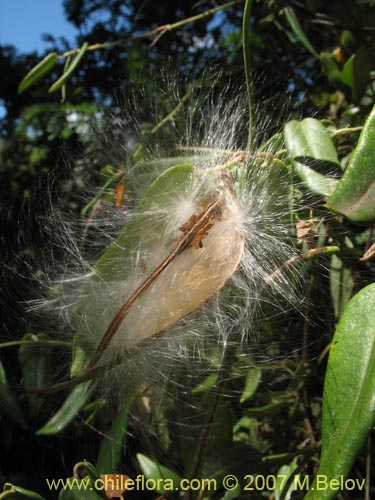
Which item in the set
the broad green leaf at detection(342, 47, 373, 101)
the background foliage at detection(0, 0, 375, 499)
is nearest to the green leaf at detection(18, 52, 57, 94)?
the background foliage at detection(0, 0, 375, 499)

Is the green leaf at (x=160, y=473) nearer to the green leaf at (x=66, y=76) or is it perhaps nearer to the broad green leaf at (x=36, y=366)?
the broad green leaf at (x=36, y=366)

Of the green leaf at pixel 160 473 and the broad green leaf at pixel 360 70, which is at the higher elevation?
the broad green leaf at pixel 360 70

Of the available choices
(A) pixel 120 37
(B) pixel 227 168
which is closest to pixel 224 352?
(B) pixel 227 168

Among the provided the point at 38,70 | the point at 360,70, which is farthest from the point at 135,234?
the point at 38,70

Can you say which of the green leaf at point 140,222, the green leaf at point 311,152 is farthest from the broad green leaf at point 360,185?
the green leaf at point 140,222

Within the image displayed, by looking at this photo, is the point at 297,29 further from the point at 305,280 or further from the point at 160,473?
the point at 160,473
